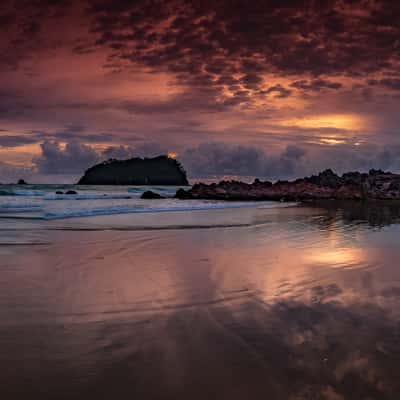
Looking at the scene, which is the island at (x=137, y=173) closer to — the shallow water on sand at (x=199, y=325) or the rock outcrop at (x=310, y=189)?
the rock outcrop at (x=310, y=189)

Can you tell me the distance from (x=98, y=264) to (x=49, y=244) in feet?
8.59

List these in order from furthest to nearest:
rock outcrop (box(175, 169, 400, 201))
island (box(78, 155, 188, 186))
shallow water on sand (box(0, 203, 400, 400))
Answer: island (box(78, 155, 188, 186))
rock outcrop (box(175, 169, 400, 201))
shallow water on sand (box(0, 203, 400, 400))

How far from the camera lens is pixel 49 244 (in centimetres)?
852

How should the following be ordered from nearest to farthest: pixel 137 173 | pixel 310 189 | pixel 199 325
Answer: pixel 199 325 → pixel 310 189 → pixel 137 173

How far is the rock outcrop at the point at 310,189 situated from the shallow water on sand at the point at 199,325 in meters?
29.2

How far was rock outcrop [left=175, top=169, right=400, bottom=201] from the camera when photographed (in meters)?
36.3

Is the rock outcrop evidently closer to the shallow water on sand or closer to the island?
the shallow water on sand

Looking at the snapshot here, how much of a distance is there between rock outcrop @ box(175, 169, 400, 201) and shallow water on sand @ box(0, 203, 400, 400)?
29.2m

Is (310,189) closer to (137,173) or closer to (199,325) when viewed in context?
(199,325)

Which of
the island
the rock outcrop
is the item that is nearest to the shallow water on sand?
Answer: the rock outcrop

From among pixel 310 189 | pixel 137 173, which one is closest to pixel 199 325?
pixel 310 189

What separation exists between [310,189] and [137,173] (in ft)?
367

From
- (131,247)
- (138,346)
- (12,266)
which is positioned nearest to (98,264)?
(12,266)

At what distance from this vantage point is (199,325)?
3621 millimetres
